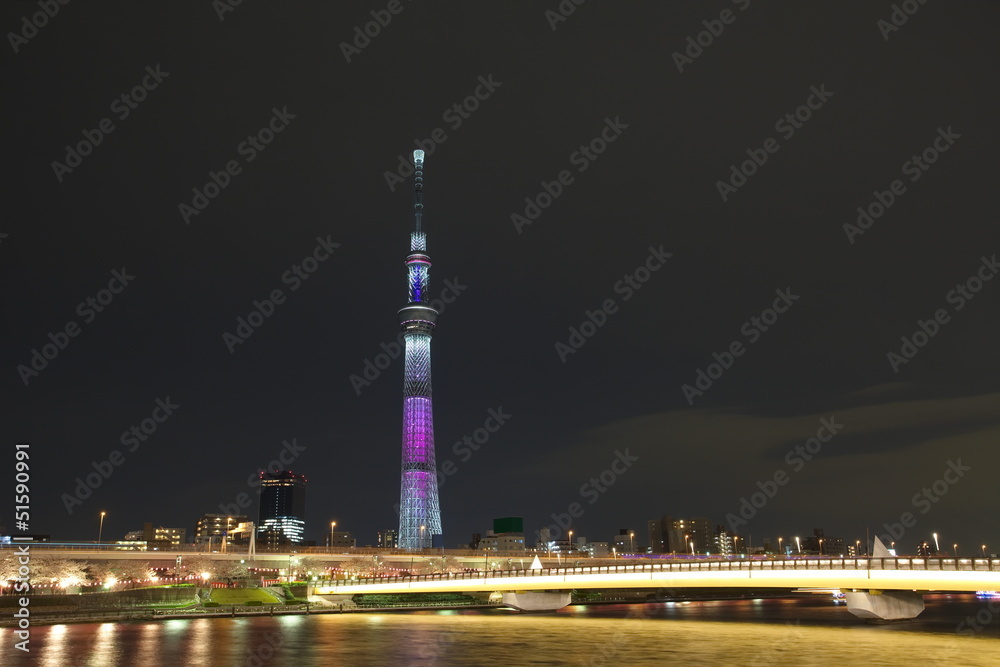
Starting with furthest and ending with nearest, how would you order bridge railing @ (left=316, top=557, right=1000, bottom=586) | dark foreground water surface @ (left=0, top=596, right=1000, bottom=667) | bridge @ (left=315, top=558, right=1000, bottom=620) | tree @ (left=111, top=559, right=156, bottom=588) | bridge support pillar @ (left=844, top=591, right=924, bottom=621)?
tree @ (left=111, top=559, right=156, bottom=588) < bridge support pillar @ (left=844, top=591, right=924, bottom=621) < bridge @ (left=315, top=558, right=1000, bottom=620) < bridge railing @ (left=316, top=557, right=1000, bottom=586) < dark foreground water surface @ (left=0, top=596, right=1000, bottom=667)

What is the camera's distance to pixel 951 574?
64312mm

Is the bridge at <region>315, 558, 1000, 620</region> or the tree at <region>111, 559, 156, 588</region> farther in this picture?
the tree at <region>111, 559, 156, 588</region>

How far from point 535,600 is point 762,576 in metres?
40.1

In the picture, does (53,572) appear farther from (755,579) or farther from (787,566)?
(787,566)

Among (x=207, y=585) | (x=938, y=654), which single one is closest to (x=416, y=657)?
(x=938, y=654)

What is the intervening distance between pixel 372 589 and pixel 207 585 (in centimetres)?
2778

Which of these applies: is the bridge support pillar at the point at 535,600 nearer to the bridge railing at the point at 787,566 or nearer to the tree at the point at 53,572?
the bridge railing at the point at 787,566

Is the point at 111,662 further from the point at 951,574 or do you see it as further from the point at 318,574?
the point at 318,574

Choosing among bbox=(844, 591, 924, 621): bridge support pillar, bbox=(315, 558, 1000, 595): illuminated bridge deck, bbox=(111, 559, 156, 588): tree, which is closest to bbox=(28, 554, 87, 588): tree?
bbox=(111, 559, 156, 588): tree

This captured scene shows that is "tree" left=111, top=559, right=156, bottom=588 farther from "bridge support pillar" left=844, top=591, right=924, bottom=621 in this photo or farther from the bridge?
"bridge support pillar" left=844, top=591, right=924, bottom=621

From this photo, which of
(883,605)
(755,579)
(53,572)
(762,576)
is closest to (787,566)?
(762,576)

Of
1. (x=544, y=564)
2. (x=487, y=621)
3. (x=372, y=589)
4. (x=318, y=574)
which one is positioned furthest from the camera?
(x=544, y=564)

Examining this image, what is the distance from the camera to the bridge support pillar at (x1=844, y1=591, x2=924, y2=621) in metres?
89.2

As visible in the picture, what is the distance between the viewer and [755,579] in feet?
249
